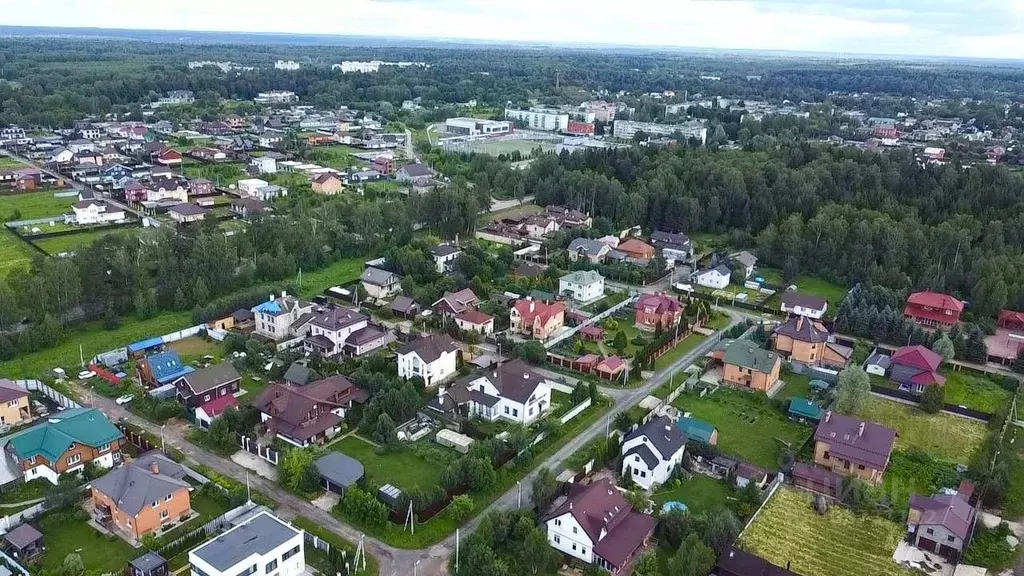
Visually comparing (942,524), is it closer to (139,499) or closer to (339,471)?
(339,471)

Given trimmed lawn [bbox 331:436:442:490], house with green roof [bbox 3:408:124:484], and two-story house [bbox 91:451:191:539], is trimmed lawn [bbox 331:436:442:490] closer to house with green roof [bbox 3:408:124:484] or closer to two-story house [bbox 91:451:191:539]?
two-story house [bbox 91:451:191:539]

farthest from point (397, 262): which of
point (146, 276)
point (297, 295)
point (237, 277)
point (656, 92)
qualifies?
point (656, 92)

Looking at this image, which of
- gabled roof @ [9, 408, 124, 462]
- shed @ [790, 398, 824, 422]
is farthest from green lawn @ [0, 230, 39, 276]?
shed @ [790, 398, 824, 422]

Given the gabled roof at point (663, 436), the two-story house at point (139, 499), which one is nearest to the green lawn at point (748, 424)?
the gabled roof at point (663, 436)

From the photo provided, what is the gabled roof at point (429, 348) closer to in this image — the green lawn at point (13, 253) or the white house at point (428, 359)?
the white house at point (428, 359)

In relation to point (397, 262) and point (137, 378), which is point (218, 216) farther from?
point (137, 378)

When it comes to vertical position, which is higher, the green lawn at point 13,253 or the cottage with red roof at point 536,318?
the cottage with red roof at point 536,318
